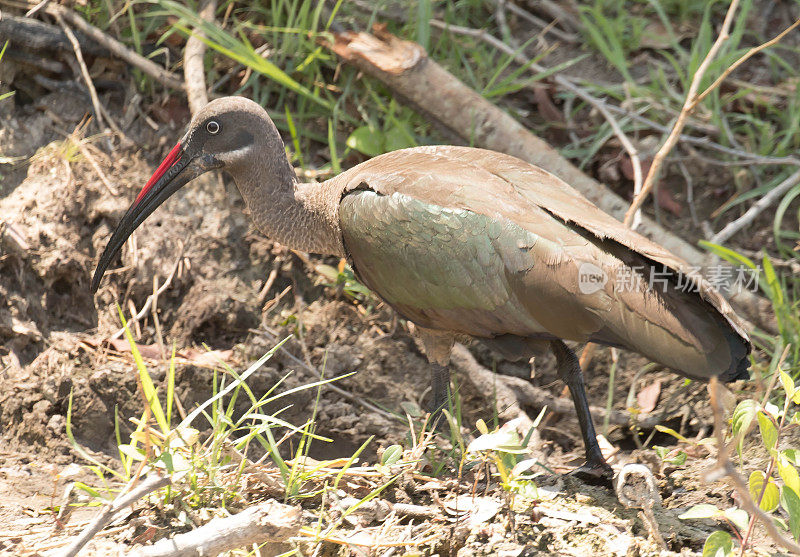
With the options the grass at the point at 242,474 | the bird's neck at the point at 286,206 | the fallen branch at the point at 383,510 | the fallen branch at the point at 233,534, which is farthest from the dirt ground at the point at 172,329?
the fallen branch at the point at 233,534

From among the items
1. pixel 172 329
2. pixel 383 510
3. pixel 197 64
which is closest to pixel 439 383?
pixel 383 510

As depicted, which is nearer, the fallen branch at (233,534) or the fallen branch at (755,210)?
the fallen branch at (233,534)

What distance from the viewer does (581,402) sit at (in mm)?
3486

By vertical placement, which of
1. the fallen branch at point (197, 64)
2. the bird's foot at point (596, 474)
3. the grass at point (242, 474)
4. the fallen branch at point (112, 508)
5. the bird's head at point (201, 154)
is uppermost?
the fallen branch at point (197, 64)

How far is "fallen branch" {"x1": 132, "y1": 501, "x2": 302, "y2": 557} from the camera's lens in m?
2.35

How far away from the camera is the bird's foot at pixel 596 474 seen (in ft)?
10.8

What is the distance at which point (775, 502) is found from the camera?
2502 millimetres

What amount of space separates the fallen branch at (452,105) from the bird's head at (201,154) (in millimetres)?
1024

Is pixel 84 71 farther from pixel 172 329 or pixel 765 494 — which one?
pixel 765 494

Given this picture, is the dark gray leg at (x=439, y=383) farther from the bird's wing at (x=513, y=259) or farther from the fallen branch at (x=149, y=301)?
the fallen branch at (x=149, y=301)

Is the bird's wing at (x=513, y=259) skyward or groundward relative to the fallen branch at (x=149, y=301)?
skyward

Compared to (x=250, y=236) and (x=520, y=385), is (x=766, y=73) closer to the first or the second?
(x=520, y=385)

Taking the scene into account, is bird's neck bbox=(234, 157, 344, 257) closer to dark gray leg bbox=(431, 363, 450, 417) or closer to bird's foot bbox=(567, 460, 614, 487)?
dark gray leg bbox=(431, 363, 450, 417)

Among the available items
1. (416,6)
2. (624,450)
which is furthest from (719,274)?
(416,6)
